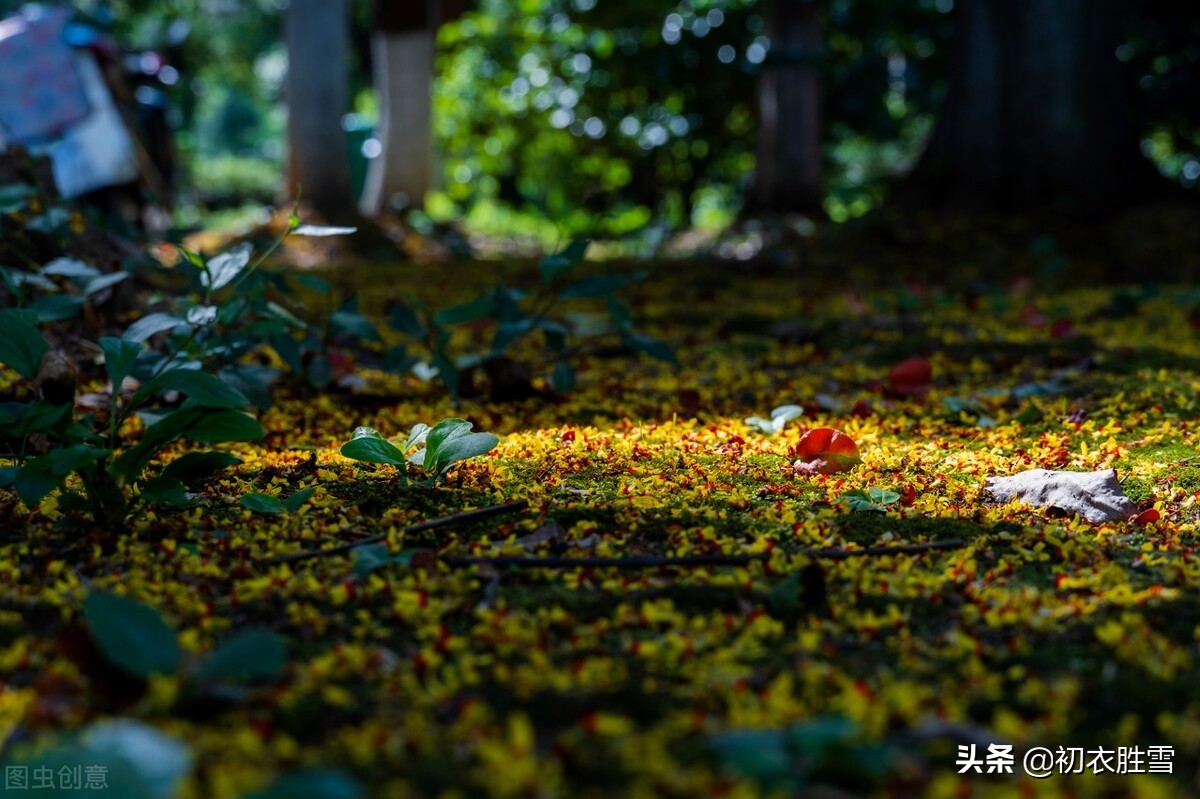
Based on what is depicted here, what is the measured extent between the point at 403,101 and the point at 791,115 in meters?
3.18

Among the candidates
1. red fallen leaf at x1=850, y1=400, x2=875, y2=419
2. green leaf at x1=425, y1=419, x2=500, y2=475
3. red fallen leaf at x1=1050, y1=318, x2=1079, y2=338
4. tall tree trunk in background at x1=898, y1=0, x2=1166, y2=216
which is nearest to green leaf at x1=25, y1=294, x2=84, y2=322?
green leaf at x1=425, y1=419, x2=500, y2=475

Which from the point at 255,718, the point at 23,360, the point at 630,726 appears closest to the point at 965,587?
the point at 630,726

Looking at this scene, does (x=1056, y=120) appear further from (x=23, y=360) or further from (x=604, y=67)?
(x=23, y=360)

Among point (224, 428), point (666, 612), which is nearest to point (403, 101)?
→ point (224, 428)

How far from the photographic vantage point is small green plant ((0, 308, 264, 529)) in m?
1.48

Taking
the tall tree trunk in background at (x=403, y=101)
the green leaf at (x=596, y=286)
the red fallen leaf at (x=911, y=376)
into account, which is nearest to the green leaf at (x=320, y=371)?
the green leaf at (x=596, y=286)

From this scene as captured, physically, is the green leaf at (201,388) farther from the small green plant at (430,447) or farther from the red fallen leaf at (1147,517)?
the red fallen leaf at (1147,517)

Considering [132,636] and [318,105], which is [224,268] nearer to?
[132,636]

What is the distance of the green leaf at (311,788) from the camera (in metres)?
0.83

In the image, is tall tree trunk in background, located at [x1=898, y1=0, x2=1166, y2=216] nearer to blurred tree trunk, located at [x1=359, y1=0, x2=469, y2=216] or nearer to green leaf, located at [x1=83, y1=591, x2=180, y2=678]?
blurred tree trunk, located at [x1=359, y1=0, x2=469, y2=216]

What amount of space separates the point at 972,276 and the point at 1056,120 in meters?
1.10

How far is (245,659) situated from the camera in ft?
3.40

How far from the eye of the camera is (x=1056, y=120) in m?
5.09

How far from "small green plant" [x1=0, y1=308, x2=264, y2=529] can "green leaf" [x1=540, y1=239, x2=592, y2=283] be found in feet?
2.98
